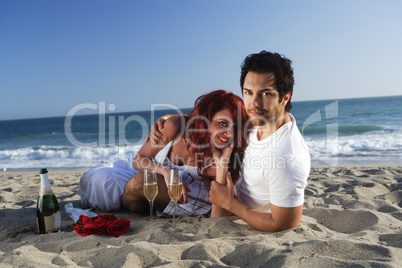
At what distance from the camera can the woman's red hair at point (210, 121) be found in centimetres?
304

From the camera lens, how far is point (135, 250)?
7.06 feet

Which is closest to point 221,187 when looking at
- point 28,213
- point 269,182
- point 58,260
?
point 269,182

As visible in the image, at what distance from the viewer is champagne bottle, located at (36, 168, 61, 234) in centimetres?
269

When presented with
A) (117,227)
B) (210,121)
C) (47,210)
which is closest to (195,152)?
(210,121)

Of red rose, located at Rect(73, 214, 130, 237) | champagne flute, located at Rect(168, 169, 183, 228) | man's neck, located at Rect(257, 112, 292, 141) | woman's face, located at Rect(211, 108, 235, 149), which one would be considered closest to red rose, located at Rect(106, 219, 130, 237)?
red rose, located at Rect(73, 214, 130, 237)

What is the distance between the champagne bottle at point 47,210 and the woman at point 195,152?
710mm

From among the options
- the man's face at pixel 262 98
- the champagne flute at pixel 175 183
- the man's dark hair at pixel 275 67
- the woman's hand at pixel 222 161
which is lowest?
the champagne flute at pixel 175 183

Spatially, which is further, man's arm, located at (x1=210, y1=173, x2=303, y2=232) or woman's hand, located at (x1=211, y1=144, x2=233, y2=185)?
woman's hand, located at (x1=211, y1=144, x2=233, y2=185)

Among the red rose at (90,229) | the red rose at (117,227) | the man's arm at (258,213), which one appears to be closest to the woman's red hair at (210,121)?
the man's arm at (258,213)

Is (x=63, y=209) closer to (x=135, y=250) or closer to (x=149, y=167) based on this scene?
(x=149, y=167)

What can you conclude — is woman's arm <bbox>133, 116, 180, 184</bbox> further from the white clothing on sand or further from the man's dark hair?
the man's dark hair

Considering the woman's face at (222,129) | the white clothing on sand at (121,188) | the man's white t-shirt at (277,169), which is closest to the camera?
the man's white t-shirt at (277,169)

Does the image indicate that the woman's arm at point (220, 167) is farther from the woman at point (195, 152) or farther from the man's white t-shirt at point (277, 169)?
the man's white t-shirt at point (277, 169)

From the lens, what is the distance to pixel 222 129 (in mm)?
2986
